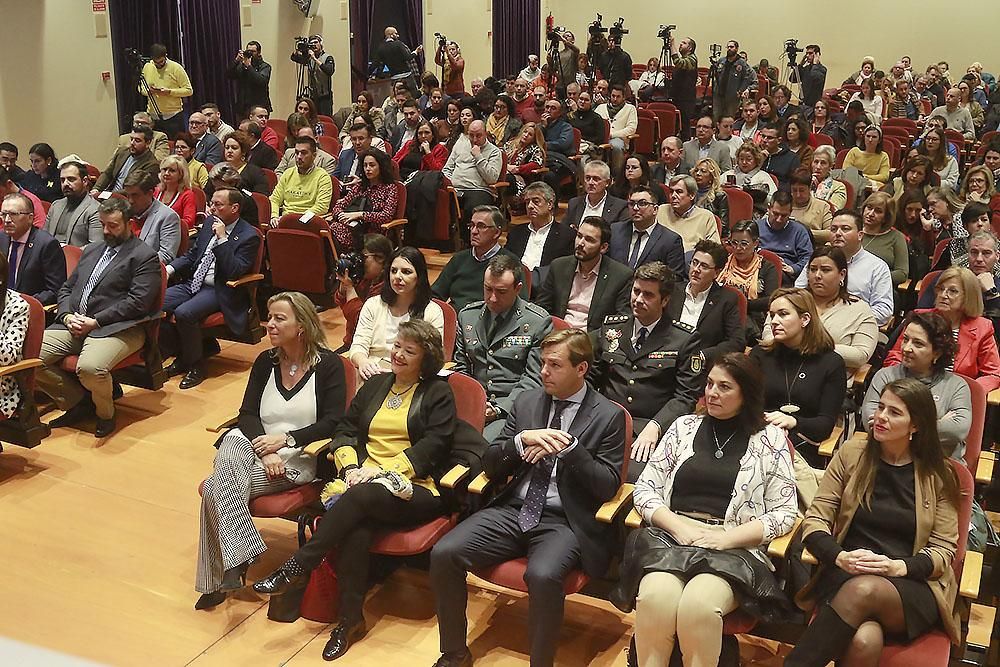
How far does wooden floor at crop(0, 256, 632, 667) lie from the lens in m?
3.30

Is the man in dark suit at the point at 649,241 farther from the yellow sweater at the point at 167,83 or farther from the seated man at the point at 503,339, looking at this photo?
the yellow sweater at the point at 167,83

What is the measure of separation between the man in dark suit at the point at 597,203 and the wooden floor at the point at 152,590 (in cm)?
244

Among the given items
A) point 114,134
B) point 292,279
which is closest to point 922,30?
point 114,134

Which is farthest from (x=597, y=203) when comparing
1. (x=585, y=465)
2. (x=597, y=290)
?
(x=585, y=465)

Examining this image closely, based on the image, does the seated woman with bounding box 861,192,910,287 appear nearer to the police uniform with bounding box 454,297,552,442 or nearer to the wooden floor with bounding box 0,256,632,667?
the police uniform with bounding box 454,297,552,442

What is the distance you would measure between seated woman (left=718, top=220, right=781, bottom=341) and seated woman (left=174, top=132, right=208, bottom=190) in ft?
12.6

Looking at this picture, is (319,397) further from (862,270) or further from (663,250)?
(862,270)

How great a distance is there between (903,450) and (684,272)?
8.00ft

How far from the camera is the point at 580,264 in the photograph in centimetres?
461

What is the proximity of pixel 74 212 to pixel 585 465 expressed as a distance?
4.07m

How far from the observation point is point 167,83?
9812mm

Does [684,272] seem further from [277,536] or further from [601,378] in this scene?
[277,536]

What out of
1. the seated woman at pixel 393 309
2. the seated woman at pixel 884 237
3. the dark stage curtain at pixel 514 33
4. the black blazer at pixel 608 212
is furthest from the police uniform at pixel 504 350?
the dark stage curtain at pixel 514 33

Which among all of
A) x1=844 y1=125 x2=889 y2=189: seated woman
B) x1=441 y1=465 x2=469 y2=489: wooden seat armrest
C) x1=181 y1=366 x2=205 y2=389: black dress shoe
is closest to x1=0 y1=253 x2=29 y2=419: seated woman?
x1=181 y1=366 x2=205 y2=389: black dress shoe
